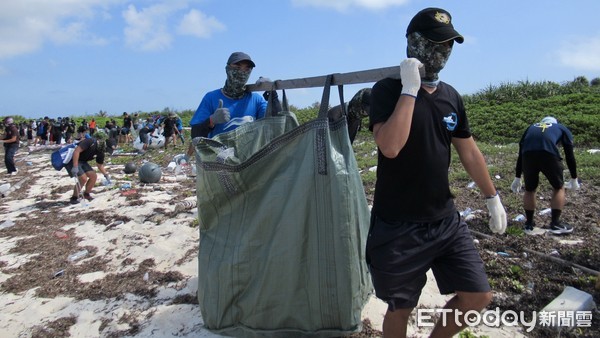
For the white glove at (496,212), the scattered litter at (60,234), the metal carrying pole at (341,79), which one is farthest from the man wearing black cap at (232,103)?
the scattered litter at (60,234)

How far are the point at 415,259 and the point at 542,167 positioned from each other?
158 inches

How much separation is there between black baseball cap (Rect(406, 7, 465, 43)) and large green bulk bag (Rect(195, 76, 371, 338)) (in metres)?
0.66

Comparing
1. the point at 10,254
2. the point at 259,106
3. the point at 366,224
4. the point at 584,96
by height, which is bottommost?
the point at 10,254

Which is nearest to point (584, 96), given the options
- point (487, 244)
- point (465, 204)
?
point (465, 204)

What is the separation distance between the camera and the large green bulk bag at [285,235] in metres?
2.53

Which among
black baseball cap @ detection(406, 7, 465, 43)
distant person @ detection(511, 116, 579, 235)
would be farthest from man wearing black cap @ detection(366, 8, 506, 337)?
distant person @ detection(511, 116, 579, 235)

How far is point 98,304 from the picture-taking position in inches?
154

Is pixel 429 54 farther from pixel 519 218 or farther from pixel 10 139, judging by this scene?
pixel 10 139

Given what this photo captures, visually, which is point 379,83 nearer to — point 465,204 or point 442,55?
point 442,55

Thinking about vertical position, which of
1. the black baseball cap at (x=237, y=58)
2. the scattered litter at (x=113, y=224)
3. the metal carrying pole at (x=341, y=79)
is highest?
the black baseball cap at (x=237, y=58)

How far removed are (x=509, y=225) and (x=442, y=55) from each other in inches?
157

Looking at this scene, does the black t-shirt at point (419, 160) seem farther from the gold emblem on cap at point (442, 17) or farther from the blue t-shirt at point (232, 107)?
the blue t-shirt at point (232, 107)

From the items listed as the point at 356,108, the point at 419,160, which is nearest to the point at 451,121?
the point at 419,160

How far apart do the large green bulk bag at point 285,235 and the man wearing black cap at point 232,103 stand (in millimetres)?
559
